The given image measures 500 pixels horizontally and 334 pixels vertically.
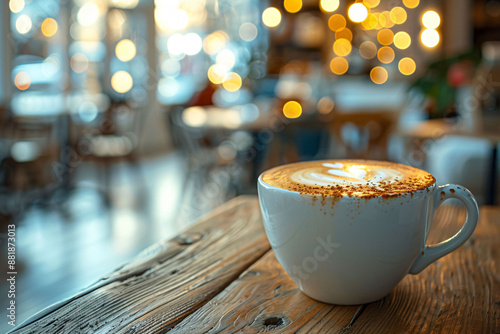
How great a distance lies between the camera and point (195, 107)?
3.97m

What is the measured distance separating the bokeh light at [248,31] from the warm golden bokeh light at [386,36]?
6.37 ft

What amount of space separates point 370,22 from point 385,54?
1.89ft

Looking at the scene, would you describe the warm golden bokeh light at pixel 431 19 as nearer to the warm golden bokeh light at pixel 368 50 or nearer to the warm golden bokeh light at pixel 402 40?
the warm golden bokeh light at pixel 402 40

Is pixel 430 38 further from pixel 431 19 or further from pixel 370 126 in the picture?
pixel 370 126

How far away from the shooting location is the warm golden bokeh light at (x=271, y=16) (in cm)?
752

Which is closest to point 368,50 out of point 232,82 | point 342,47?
point 342,47

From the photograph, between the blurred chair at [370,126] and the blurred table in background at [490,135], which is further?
the blurred chair at [370,126]

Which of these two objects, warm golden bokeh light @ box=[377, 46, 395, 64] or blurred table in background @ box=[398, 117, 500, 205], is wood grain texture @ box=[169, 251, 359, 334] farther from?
warm golden bokeh light @ box=[377, 46, 395, 64]

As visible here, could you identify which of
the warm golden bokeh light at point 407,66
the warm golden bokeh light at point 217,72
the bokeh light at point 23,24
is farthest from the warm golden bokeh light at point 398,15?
the bokeh light at point 23,24

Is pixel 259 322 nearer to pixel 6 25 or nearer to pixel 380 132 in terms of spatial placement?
pixel 380 132

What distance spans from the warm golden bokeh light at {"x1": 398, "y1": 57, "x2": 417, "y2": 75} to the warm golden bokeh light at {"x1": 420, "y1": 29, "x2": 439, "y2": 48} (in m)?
0.34

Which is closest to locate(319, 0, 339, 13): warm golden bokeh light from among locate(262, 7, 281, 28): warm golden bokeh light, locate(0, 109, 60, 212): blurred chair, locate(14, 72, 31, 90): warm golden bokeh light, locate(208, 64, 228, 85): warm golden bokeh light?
locate(262, 7, 281, 28): warm golden bokeh light

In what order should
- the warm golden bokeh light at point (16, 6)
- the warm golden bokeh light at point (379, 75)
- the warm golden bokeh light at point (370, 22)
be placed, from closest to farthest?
1. the warm golden bokeh light at point (16, 6)
2. the warm golden bokeh light at point (370, 22)
3. the warm golden bokeh light at point (379, 75)

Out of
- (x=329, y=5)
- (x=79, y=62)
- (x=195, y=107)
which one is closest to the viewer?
(x=195, y=107)
